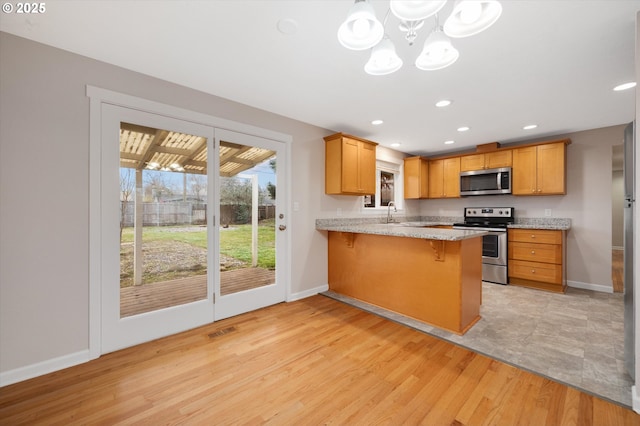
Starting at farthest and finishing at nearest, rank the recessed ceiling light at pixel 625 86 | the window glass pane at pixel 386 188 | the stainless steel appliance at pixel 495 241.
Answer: the window glass pane at pixel 386 188, the stainless steel appliance at pixel 495 241, the recessed ceiling light at pixel 625 86

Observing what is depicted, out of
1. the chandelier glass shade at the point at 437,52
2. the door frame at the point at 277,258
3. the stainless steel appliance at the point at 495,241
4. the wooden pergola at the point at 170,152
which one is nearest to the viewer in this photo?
the chandelier glass shade at the point at 437,52

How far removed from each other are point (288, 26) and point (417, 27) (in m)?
0.86

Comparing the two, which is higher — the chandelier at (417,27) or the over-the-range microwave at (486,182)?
the chandelier at (417,27)

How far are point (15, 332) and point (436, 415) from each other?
2.87m

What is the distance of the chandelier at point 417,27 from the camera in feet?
3.66

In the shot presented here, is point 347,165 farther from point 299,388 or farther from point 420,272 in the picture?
point 299,388

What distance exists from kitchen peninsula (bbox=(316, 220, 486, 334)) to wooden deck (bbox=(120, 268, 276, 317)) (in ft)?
4.08

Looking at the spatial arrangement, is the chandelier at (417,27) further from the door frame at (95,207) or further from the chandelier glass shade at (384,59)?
the door frame at (95,207)

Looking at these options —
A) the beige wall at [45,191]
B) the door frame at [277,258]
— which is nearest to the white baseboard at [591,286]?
the door frame at [277,258]

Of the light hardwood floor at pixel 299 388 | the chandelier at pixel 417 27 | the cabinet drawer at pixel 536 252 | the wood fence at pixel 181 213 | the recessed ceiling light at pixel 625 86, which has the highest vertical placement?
the recessed ceiling light at pixel 625 86

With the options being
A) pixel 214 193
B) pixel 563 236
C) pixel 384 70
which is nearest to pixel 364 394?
pixel 384 70

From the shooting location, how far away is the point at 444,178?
530 cm

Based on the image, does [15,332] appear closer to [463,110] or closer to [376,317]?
[376,317]

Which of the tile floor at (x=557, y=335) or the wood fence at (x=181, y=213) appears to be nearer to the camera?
the tile floor at (x=557, y=335)
